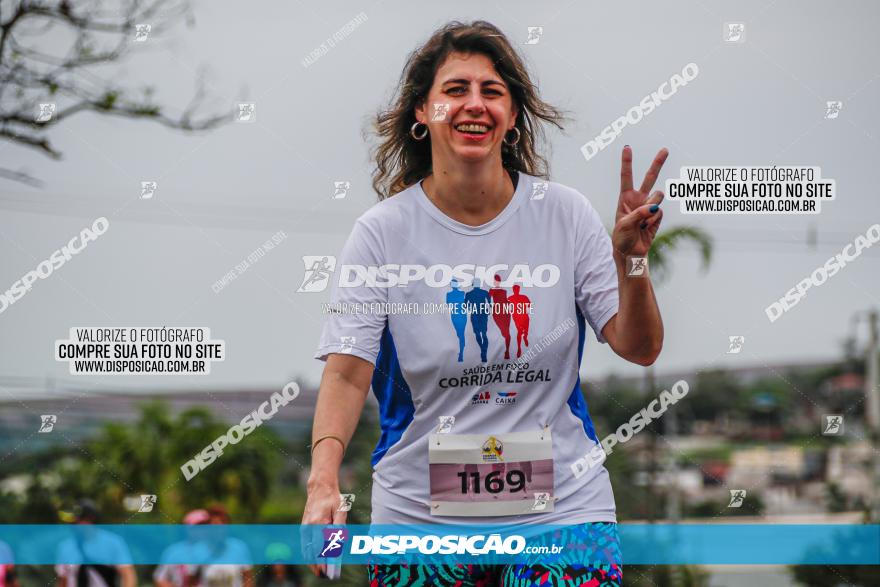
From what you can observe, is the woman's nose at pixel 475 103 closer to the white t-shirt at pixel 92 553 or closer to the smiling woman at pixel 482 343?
the smiling woman at pixel 482 343

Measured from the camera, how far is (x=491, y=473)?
3.12 metres

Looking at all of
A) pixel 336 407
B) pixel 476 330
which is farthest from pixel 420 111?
pixel 336 407

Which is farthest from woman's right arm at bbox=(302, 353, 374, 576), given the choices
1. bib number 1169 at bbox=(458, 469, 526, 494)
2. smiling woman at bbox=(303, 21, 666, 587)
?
bib number 1169 at bbox=(458, 469, 526, 494)

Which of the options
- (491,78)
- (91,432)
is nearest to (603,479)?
(491,78)

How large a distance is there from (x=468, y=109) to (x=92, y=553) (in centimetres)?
373

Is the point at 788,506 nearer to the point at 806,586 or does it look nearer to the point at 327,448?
the point at 806,586

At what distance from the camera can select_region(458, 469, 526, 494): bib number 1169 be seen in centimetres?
306

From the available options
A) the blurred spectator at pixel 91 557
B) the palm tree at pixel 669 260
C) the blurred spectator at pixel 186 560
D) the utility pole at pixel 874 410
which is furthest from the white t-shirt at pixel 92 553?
the utility pole at pixel 874 410

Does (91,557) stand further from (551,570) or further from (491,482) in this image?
(551,570)

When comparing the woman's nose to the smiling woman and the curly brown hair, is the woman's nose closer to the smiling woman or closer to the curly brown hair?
the smiling woman

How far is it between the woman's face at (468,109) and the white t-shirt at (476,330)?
19 cm

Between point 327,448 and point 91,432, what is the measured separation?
317 inches

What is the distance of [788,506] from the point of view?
1280cm

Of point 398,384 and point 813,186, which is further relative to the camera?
point 813,186
